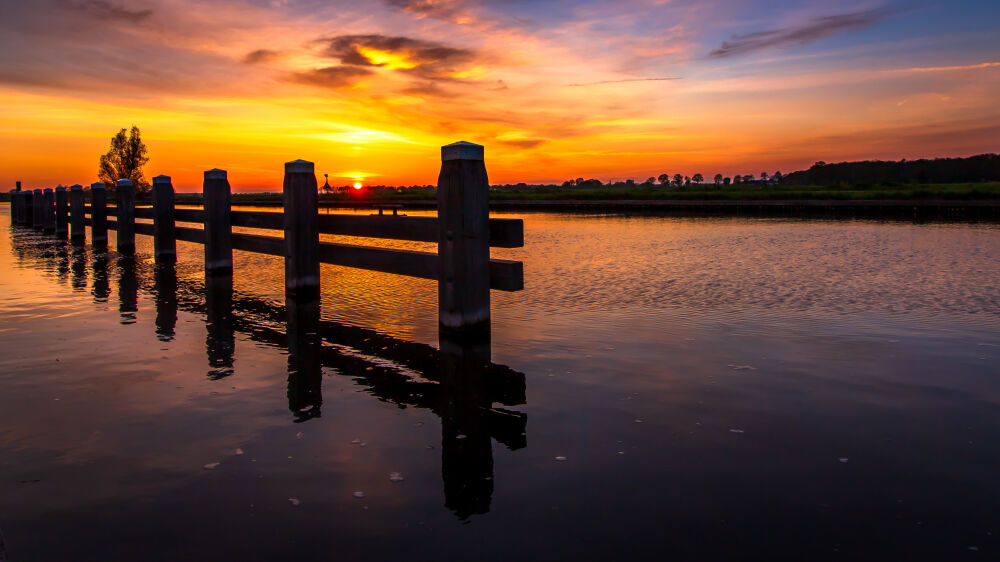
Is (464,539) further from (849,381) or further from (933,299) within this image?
(933,299)

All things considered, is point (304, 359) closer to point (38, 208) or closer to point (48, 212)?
point (48, 212)

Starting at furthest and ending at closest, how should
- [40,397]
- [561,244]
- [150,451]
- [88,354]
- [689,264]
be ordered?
[561,244]
[689,264]
[88,354]
[40,397]
[150,451]

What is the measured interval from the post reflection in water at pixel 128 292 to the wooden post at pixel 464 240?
421 centimetres

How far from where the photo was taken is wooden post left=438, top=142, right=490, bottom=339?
23.2 feet

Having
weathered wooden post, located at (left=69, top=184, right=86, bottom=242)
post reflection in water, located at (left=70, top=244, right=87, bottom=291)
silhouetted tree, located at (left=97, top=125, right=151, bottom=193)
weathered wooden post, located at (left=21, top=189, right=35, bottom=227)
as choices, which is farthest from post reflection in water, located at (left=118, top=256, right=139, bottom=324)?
silhouetted tree, located at (left=97, top=125, right=151, bottom=193)

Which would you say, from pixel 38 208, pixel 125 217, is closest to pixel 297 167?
pixel 125 217

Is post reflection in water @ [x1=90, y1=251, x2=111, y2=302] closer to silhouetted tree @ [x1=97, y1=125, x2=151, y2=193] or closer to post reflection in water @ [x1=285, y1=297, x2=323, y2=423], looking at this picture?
post reflection in water @ [x1=285, y1=297, x2=323, y2=423]

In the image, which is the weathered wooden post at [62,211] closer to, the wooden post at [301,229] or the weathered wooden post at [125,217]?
A: the weathered wooden post at [125,217]

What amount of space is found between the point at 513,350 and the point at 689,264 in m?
8.56

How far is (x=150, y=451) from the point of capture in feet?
14.3

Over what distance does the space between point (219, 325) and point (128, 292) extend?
3532mm

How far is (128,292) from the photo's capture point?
10969mm

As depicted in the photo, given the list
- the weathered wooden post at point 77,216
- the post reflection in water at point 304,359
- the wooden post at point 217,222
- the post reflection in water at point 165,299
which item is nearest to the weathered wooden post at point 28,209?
the weathered wooden post at point 77,216

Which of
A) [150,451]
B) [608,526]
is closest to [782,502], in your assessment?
[608,526]
